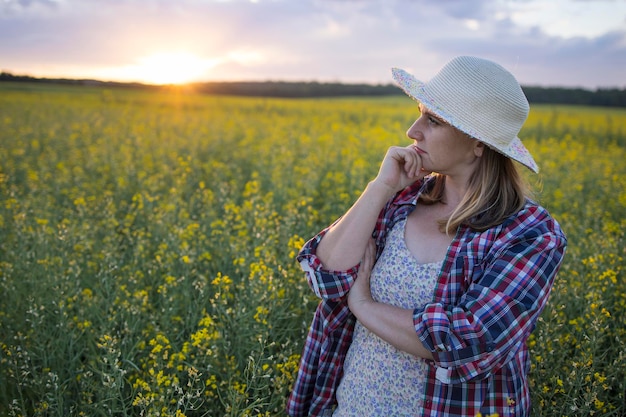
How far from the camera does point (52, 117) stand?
1391cm

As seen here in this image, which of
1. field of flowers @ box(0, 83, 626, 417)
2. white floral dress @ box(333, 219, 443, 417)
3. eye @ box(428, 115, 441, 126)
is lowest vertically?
field of flowers @ box(0, 83, 626, 417)

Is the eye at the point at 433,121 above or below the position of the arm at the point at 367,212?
above

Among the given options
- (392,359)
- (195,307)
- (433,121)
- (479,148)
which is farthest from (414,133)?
(195,307)

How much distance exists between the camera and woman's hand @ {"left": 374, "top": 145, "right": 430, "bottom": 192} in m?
1.90

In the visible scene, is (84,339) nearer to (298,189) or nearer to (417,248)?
(417,248)

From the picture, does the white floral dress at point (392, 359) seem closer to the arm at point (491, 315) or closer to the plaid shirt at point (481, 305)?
the plaid shirt at point (481, 305)

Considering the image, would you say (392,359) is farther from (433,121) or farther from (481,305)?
(433,121)

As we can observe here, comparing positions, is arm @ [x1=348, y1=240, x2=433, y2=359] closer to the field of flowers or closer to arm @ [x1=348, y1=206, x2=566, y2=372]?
arm @ [x1=348, y1=206, x2=566, y2=372]

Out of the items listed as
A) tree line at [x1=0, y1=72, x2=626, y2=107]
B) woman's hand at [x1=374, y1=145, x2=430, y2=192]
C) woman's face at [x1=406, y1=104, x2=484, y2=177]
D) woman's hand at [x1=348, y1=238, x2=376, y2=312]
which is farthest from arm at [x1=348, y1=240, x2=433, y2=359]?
tree line at [x1=0, y1=72, x2=626, y2=107]

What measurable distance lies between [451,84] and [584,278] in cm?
202

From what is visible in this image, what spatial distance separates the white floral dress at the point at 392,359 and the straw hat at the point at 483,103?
0.44 metres

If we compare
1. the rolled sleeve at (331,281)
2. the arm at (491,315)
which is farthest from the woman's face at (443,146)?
the rolled sleeve at (331,281)

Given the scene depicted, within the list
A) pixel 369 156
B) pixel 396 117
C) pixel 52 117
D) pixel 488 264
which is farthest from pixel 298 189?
pixel 396 117

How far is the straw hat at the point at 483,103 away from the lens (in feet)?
5.74
